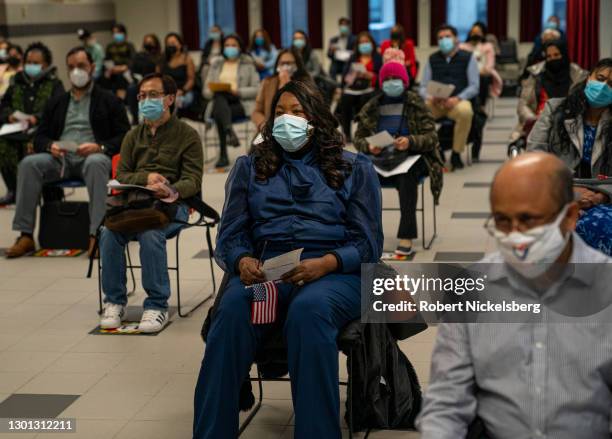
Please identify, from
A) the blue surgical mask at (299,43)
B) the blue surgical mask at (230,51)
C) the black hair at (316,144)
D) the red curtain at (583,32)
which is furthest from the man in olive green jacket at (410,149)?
the blue surgical mask at (299,43)

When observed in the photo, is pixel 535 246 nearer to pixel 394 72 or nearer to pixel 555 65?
pixel 394 72

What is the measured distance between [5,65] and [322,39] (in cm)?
1149

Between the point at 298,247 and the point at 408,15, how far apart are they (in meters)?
17.7

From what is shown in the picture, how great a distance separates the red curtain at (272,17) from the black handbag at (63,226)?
15000mm

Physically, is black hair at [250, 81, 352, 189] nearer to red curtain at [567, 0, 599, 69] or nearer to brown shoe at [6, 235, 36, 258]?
brown shoe at [6, 235, 36, 258]

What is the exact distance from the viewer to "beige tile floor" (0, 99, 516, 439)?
4035mm

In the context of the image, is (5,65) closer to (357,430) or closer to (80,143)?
(80,143)

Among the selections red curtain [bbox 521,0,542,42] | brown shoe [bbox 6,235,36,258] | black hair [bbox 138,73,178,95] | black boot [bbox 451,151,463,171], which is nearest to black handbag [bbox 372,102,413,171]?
black hair [bbox 138,73,178,95]

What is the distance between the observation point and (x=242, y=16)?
2167cm

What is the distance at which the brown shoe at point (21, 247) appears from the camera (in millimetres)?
7047

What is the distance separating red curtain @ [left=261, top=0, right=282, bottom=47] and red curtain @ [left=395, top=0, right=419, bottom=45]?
2.57 m

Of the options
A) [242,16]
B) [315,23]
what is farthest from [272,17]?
[315,23]

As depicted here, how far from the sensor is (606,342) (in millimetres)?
2232

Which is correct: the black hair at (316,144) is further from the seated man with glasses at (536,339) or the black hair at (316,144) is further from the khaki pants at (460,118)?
the khaki pants at (460,118)
